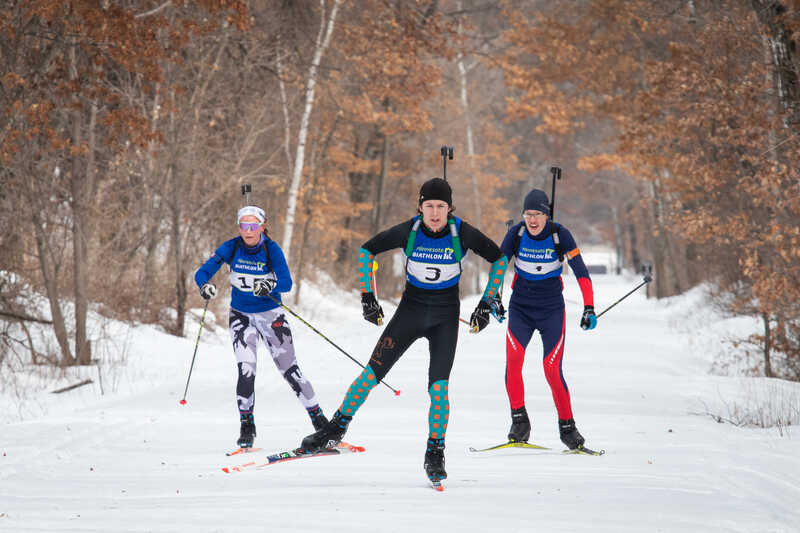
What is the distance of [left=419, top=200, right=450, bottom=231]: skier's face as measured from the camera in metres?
6.99

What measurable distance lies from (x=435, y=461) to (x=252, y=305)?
269 cm

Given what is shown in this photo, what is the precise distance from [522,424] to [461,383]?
16.4ft

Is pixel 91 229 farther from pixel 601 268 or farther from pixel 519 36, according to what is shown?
pixel 601 268

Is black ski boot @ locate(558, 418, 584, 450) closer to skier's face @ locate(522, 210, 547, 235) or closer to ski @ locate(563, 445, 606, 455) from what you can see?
ski @ locate(563, 445, 606, 455)

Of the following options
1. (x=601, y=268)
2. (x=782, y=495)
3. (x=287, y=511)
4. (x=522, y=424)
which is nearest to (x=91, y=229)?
(x=522, y=424)

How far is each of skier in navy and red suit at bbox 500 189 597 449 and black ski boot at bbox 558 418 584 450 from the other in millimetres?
34

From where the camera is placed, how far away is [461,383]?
1310cm

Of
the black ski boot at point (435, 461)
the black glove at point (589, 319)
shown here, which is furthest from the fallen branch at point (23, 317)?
the black glove at point (589, 319)

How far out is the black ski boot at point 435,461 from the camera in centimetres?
652

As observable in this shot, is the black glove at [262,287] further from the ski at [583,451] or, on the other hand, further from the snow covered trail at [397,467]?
the ski at [583,451]

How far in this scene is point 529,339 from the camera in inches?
324

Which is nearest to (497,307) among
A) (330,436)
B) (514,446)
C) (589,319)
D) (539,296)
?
(539,296)

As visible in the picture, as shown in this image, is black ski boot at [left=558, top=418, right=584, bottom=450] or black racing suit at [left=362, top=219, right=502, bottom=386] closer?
black racing suit at [left=362, top=219, right=502, bottom=386]

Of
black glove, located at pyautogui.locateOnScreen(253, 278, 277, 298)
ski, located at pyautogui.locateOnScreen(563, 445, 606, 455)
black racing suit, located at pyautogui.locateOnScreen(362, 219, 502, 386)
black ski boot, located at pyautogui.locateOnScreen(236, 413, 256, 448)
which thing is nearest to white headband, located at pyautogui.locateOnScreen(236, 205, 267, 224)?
black glove, located at pyautogui.locateOnScreen(253, 278, 277, 298)
